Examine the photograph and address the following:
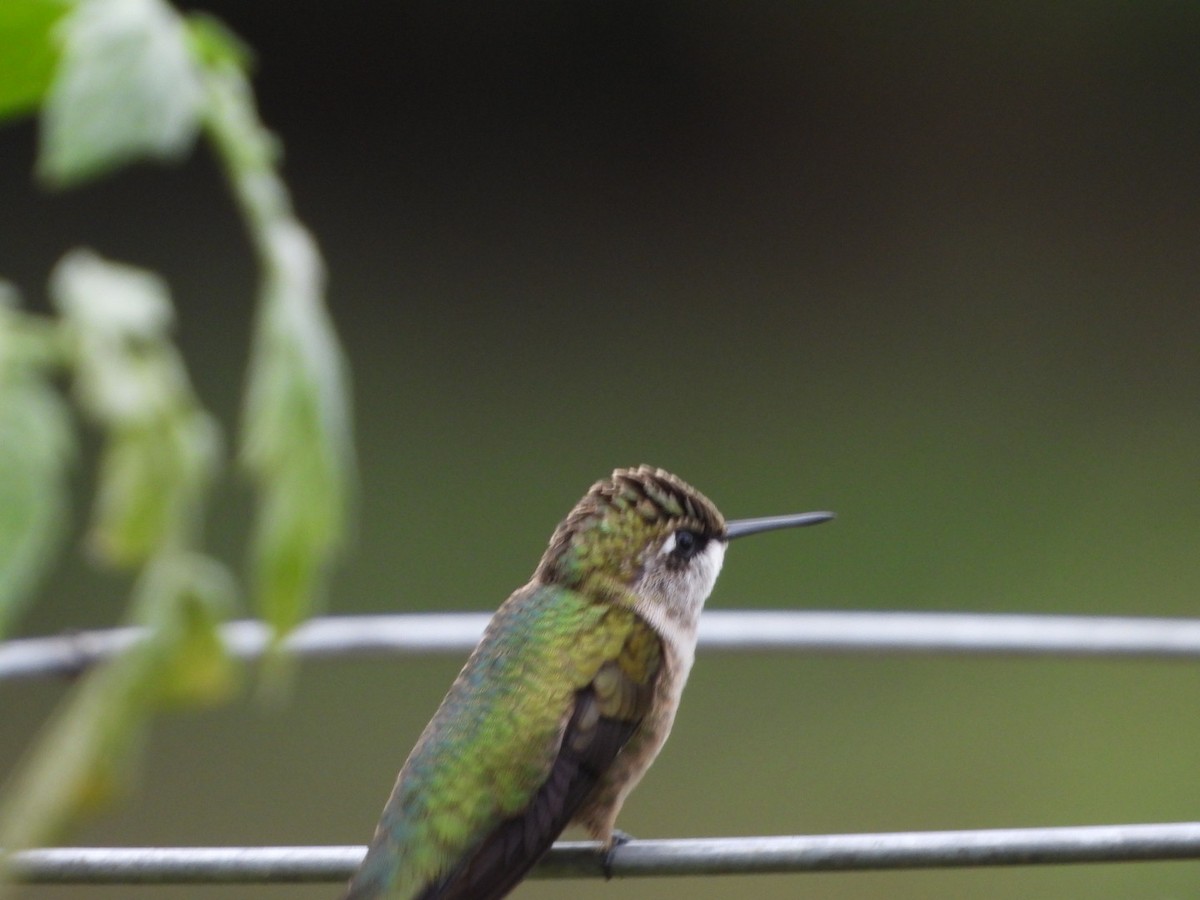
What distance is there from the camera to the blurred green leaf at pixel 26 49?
41cm

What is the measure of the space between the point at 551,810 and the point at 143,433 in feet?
3.02

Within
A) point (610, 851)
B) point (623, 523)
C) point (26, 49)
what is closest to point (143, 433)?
point (26, 49)

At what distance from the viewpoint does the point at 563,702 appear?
127 centimetres

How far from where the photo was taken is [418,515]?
526 centimetres

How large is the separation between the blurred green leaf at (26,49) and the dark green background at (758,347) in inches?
169

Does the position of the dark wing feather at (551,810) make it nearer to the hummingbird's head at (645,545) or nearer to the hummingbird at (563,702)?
the hummingbird at (563,702)

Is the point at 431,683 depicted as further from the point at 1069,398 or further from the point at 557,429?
the point at 1069,398

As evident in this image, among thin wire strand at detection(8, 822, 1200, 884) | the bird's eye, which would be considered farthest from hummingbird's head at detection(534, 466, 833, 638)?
thin wire strand at detection(8, 822, 1200, 884)

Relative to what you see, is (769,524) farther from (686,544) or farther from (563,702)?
(563,702)

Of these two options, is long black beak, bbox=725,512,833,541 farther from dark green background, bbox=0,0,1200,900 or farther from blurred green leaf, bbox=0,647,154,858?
dark green background, bbox=0,0,1200,900

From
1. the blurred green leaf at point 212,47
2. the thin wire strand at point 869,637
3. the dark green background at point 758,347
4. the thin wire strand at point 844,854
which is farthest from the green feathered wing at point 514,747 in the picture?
the dark green background at point 758,347

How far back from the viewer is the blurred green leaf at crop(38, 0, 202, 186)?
326 millimetres

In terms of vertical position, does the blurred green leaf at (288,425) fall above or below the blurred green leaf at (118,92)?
below

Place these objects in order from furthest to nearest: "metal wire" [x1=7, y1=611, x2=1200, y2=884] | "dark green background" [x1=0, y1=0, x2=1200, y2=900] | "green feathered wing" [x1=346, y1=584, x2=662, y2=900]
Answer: "dark green background" [x1=0, y1=0, x2=1200, y2=900] → "green feathered wing" [x1=346, y1=584, x2=662, y2=900] → "metal wire" [x1=7, y1=611, x2=1200, y2=884]
